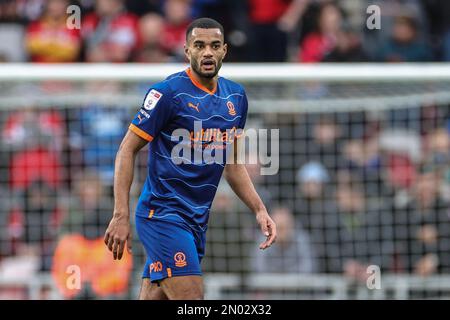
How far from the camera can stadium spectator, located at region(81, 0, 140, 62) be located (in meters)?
13.3

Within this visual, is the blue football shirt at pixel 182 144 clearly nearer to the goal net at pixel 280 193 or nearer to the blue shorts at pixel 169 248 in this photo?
the blue shorts at pixel 169 248

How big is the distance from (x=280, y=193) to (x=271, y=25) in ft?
9.37

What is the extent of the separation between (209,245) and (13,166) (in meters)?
2.31

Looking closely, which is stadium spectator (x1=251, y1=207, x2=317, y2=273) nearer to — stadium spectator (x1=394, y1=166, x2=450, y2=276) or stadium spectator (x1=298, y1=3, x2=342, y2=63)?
stadium spectator (x1=394, y1=166, x2=450, y2=276)

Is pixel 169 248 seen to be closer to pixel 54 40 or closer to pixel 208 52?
pixel 208 52

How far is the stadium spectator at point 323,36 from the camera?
1340 centimetres

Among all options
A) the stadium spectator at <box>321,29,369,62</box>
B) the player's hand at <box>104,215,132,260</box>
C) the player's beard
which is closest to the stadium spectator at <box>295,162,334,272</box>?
the stadium spectator at <box>321,29,369,62</box>

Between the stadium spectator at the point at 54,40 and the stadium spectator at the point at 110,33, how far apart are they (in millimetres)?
172

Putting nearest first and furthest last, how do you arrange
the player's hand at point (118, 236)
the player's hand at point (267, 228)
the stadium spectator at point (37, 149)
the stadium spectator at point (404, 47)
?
the player's hand at point (118, 236) < the player's hand at point (267, 228) < the stadium spectator at point (37, 149) < the stadium spectator at point (404, 47)

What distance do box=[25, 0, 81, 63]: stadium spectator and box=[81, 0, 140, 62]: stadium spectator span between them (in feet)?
0.56

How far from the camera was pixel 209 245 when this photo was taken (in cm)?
1162

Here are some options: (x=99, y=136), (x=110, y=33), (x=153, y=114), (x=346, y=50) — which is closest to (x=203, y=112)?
(x=153, y=114)

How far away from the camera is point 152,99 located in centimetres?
668

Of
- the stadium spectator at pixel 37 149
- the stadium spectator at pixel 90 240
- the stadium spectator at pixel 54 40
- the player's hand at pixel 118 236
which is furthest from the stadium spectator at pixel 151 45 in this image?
the player's hand at pixel 118 236
